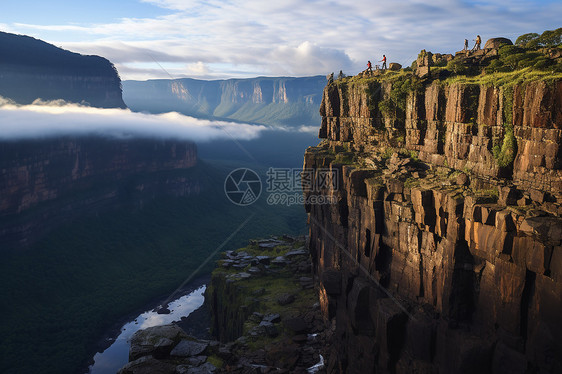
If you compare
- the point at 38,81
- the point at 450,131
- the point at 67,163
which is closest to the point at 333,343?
the point at 450,131

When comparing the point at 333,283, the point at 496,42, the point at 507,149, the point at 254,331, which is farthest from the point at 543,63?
the point at 254,331

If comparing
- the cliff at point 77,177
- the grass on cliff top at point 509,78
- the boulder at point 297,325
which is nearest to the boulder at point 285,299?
the boulder at point 297,325

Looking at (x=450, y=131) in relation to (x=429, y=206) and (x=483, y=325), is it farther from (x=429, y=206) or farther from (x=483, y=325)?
(x=483, y=325)

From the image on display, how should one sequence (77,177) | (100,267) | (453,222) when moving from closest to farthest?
(453,222), (100,267), (77,177)

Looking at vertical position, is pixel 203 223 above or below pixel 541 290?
below

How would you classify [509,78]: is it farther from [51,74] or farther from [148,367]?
[51,74]

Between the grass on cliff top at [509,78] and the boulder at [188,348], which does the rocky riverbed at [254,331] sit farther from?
the grass on cliff top at [509,78]
